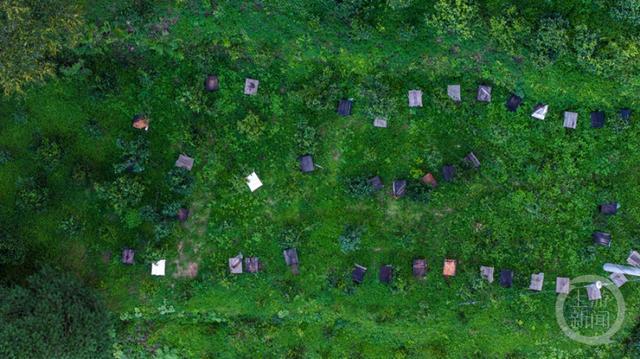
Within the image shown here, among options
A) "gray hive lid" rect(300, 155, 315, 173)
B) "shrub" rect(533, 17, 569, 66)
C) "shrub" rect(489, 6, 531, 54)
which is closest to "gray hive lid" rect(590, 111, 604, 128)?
"shrub" rect(533, 17, 569, 66)

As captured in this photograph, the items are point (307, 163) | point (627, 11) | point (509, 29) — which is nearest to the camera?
point (627, 11)

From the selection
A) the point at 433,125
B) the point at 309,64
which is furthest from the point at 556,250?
the point at 309,64

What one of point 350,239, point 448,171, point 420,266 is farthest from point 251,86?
point 420,266

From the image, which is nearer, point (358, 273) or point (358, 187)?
point (358, 187)

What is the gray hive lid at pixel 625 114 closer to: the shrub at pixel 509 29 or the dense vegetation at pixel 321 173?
the dense vegetation at pixel 321 173

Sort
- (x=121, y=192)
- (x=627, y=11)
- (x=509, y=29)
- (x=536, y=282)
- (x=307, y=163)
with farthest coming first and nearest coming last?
(x=536, y=282) < (x=307, y=163) < (x=121, y=192) < (x=509, y=29) < (x=627, y=11)

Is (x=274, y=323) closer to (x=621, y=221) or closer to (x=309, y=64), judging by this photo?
(x=309, y=64)

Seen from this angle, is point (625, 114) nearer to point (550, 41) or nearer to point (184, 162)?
point (550, 41)
